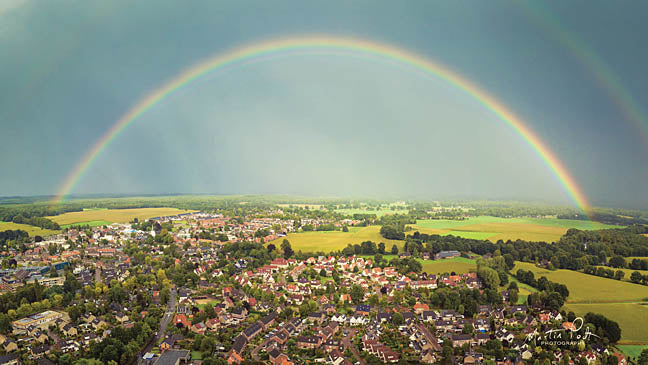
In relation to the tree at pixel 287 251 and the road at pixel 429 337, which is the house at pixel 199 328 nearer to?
the road at pixel 429 337

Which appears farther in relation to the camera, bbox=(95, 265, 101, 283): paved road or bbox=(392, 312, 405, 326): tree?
bbox=(95, 265, 101, 283): paved road

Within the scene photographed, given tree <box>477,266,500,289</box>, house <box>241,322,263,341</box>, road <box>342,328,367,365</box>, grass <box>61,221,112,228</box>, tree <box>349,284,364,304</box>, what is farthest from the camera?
grass <box>61,221,112,228</box>

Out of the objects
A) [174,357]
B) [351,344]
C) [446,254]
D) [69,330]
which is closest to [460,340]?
[351,344]

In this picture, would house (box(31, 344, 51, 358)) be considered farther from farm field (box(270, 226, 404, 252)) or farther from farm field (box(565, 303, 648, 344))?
farm field (box(565, 303, 648, 344))

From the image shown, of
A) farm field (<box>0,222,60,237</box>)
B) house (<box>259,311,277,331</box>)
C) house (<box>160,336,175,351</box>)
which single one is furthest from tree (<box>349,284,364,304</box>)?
farm field (<box>0,222,60,237</box>)

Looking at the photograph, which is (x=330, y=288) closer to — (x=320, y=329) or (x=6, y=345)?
(x=320, y=329)

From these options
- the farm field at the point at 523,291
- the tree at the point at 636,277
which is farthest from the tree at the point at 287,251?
the tree at the point at 636,277

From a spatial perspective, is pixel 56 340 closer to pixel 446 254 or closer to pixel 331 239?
pixel 331 239
